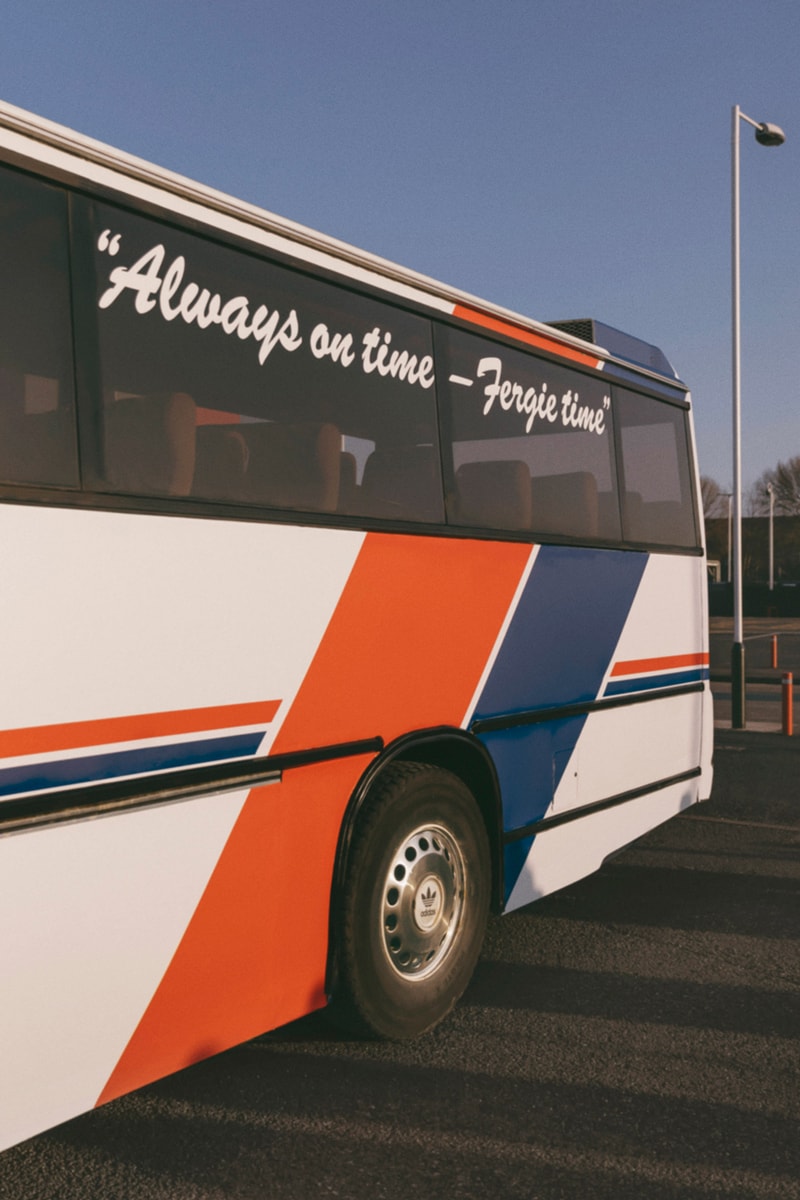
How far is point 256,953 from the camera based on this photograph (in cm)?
366

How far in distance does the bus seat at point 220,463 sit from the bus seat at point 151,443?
34 millimetres

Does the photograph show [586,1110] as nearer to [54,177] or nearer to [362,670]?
[362,670]

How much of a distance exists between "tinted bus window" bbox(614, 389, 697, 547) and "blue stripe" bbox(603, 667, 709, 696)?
2.53ft

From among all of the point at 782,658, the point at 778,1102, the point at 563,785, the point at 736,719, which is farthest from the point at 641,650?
the point at 782,658

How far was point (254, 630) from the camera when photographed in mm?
3609

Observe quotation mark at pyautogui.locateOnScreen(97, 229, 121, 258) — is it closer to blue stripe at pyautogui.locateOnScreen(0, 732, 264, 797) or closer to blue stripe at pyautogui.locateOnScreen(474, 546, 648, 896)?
blue stripe at pyautogui.locateOnScreen(0, 732, 264, 797)

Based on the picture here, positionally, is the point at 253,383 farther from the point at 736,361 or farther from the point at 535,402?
the point at 736,361

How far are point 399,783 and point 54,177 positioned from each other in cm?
235

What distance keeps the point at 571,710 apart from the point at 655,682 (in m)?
1.08

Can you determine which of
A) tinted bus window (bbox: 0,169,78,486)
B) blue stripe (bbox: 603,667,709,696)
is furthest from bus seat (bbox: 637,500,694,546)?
tinted bus window (bbox: 0,169,78,486)

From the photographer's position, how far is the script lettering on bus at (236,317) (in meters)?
3.37

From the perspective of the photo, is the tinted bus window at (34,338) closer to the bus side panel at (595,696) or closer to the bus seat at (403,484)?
the bus seat at (403,484)

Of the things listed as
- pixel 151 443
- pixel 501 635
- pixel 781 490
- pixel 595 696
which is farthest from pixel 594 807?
pixel 781 490

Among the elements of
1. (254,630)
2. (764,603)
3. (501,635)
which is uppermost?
(254,630)
